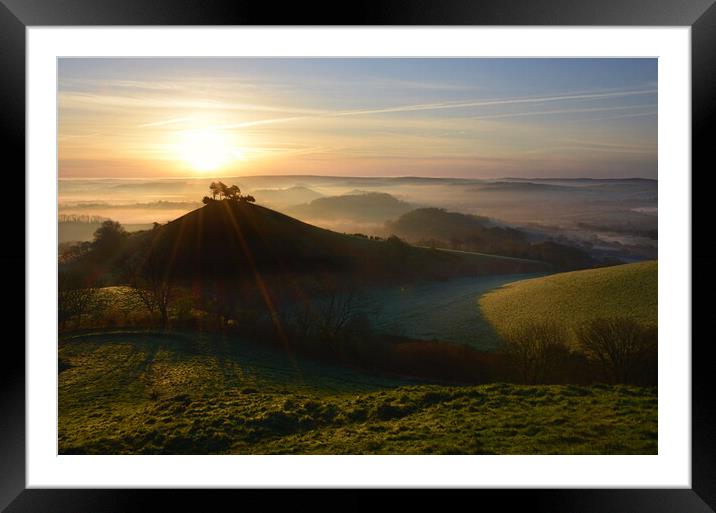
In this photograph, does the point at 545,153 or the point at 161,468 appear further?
the point at 545,153

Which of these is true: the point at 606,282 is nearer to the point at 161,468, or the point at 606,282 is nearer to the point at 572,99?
the point at 572,99

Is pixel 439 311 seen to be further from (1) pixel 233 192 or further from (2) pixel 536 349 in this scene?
(1) pixel 233 192

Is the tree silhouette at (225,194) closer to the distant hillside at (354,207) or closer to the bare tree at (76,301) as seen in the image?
the distant hillside at (354,207)

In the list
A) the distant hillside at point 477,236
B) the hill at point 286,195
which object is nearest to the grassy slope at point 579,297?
the distant hillside at point 477,236

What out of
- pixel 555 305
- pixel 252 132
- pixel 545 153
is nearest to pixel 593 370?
pixel 555 305

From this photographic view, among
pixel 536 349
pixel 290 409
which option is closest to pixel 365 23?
pixel 290 409

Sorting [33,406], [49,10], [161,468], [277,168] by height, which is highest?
[49,10]

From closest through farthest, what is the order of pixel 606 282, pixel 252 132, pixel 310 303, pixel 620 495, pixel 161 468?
pixel 620 495
pixel 161 468
pixel 252 132
pixel 606 282
pixel 310 303
